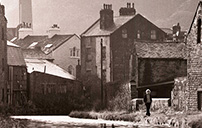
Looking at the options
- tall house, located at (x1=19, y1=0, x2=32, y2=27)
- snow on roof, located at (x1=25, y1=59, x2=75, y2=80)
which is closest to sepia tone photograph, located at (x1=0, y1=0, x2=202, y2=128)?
snow on roof, located at (x1=25, y1=59, x2=75, y2=80)

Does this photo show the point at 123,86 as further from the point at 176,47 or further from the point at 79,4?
the point at 79,4

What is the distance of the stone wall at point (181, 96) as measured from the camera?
48781 millimetres

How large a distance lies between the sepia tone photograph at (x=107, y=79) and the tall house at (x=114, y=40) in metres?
0.12

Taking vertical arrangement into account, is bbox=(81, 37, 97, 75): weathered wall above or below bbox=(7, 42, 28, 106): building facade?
above

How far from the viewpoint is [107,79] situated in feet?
293

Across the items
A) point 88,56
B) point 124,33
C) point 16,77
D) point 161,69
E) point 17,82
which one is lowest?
point 17,82

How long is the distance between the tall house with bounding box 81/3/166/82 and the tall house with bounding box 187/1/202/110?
39.5m

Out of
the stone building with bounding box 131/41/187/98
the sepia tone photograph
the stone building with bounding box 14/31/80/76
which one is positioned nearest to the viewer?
the sepia tone photograph

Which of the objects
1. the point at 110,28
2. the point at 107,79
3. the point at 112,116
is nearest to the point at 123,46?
the point at 110,28

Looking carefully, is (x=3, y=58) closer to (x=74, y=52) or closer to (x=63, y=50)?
(x=63, y=50)

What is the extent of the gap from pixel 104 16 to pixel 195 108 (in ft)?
145

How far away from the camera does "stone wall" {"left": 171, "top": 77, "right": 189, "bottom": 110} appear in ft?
160

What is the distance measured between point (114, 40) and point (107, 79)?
501 cm

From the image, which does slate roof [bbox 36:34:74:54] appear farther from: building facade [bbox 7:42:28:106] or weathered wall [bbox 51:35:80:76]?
building facade [bbox 7:42:28:106]
